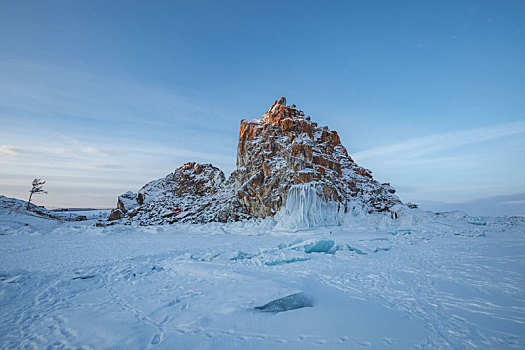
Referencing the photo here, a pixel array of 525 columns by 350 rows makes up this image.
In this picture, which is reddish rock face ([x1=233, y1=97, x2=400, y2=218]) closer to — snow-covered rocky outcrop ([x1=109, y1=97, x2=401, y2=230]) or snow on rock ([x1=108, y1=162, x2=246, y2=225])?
snow-covered rocky outcrop ([x1=109, y1=97, x2=401, y2=230])

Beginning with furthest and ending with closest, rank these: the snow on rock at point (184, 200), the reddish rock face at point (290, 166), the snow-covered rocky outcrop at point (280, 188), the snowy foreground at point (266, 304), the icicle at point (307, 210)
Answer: the snow on rock at point (184, 200) → the reddish rock face at point (290, 166) → the snow-covered rocky outcrop at point (280, 188) → the icicle at point (307, 210) → the snowy foreground at point (266, 304)

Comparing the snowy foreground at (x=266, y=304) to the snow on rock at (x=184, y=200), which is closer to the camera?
the snowy foreground at (x=266, y=304)

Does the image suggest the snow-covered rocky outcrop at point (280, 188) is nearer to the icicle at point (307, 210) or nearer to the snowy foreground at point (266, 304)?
the icicle at point (307, 210)

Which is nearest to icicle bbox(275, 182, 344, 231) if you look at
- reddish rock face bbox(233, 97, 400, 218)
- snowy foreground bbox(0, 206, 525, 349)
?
reddish rock face bbox(233, 97, 400, 218)

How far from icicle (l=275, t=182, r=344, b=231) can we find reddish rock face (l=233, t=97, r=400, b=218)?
962mm

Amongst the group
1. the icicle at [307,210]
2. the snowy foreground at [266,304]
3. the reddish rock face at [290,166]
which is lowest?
the snowy foreground at [266,304]

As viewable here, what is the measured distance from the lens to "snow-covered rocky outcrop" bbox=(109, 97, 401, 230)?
90.6ft

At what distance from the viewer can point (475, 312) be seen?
4.76m

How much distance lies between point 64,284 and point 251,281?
5944mm

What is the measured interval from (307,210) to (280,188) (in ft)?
16.0

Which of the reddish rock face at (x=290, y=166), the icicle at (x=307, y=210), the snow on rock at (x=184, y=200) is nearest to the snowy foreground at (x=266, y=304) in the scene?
the icicle at (x=307, y=210)

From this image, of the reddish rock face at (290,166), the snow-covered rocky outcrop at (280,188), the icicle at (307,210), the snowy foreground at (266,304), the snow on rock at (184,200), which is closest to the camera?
the snowy foreground at (266,304)

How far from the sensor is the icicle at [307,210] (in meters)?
26.1

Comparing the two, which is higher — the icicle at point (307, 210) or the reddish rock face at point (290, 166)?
the reddish rock face at point (290, 166)
